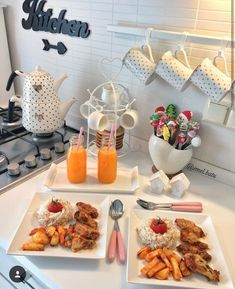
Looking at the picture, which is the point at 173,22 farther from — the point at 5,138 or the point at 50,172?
the point at 5,138

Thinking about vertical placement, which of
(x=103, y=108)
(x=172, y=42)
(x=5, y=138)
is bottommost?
(x=5, y=138)

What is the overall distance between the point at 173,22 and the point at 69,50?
516mm

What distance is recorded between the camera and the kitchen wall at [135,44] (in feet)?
2.83

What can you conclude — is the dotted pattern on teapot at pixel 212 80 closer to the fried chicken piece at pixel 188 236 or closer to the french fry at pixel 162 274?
the fried chicken piece at pixel 188 236

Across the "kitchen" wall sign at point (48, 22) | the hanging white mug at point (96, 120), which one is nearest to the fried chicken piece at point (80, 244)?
the hanging white mug at point (96, 120)

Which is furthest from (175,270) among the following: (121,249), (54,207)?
(54,207)

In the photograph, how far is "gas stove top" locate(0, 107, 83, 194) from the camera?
94 cm

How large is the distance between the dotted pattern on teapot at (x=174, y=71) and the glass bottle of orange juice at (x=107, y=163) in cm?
29

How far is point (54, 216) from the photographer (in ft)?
2.39

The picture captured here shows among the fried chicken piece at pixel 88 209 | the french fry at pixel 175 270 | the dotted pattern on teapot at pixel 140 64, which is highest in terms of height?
the dotted pattern on teapot at pixel 140 64

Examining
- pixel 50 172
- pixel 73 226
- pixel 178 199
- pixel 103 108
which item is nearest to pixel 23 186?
pixel 50 172

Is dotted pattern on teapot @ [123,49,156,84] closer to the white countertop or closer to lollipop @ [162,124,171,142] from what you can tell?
lollipop @ [162,124,171,142]

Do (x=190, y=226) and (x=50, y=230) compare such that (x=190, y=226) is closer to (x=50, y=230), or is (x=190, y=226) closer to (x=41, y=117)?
(x=50, y=230)

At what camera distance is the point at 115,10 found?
103 centimetres
